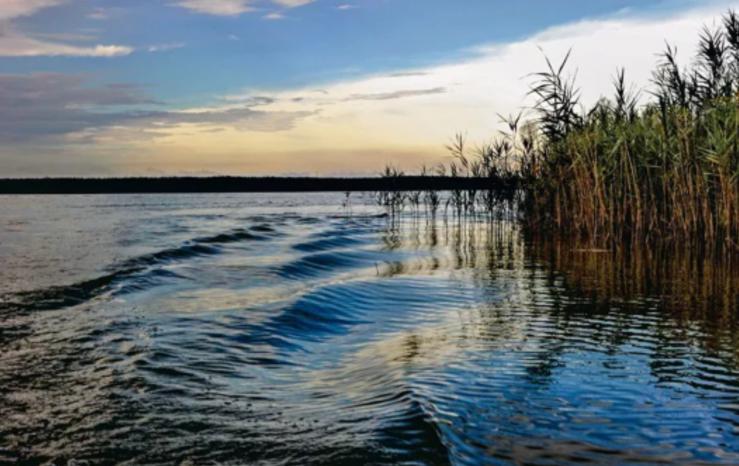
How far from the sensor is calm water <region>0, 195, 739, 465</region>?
4.09 meters

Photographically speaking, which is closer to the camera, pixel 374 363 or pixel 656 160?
pixel 374 363

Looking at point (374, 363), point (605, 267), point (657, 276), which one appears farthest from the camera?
point (605, 267)

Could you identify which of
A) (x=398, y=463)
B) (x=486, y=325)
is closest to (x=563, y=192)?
(x=486, y=325)

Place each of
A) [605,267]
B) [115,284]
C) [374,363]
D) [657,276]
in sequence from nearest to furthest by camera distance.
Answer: [374,363], [657,276], [115,284], [605,267]

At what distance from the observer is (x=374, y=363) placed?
248 inches

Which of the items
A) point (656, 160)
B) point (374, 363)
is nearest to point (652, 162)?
point (656, 160)

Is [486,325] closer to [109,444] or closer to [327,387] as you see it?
[327,387]

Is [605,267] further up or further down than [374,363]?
further up

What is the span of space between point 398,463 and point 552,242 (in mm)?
14643

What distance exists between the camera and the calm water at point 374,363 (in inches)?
161

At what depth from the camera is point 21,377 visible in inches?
232

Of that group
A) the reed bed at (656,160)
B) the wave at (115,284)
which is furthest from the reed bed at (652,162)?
the wave at (115,284)

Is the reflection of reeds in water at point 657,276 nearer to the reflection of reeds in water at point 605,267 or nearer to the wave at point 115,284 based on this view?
the reflection of reeds in water at point 605,267

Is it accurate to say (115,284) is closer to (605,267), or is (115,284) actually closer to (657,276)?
(605,267)
